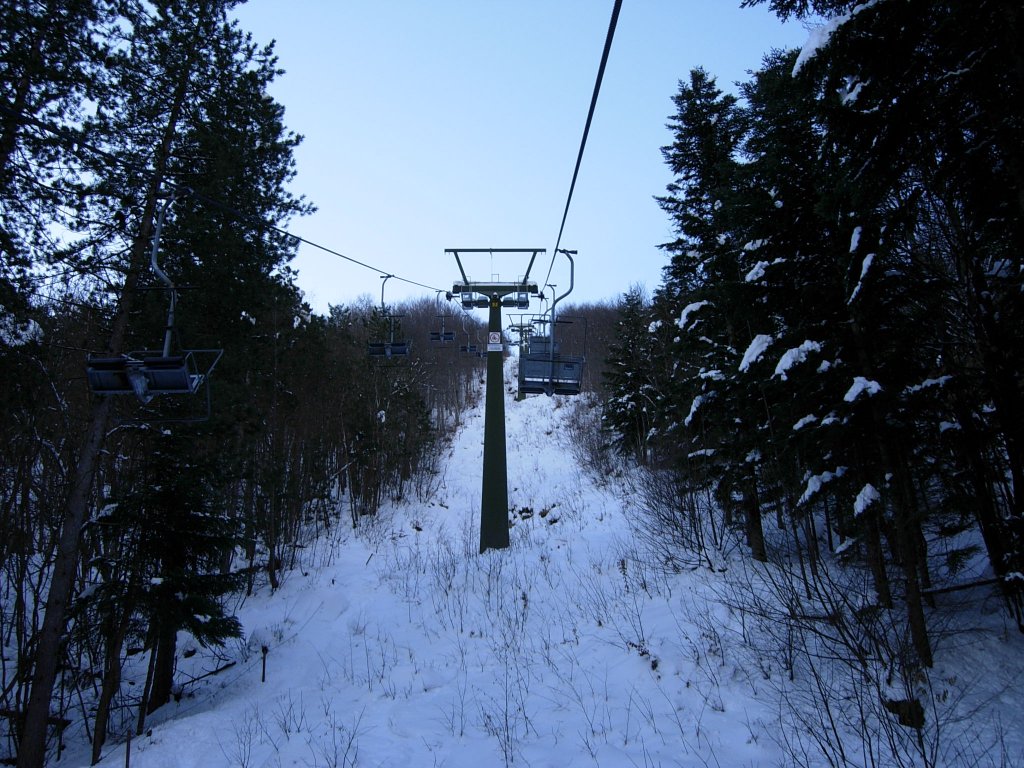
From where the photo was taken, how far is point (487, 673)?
651 centimetres

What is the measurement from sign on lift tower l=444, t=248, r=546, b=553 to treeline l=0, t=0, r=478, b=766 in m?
4.71

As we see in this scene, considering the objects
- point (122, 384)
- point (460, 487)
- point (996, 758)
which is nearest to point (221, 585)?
point (122, 384)

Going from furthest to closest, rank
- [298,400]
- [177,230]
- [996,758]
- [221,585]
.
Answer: [298,400], [177,230], [221,585], [996,758]

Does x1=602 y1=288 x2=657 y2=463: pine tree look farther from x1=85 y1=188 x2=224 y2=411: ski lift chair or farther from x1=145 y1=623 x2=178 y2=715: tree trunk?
x1=85 y1=188 x2=224 y2=411: ski lift chair

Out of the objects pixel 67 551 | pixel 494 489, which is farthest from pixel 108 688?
pixel 494 489

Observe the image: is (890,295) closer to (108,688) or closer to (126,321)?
(126,321)

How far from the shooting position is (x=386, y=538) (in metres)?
15.4

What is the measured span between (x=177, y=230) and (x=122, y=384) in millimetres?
4552

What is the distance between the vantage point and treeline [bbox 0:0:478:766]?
21.1 ft

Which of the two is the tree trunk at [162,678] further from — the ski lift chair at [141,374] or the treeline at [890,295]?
the treeline at [890,295]

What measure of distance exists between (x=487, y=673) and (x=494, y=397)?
266 inches

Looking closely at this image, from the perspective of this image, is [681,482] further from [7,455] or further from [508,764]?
[7,455]

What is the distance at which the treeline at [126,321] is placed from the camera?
642 cm

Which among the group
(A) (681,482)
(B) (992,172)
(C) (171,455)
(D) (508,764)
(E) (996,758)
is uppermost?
(B) (992,172)
